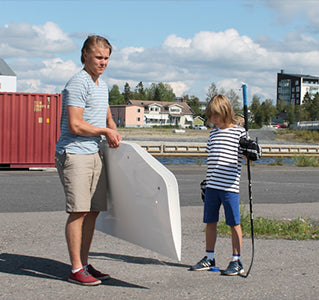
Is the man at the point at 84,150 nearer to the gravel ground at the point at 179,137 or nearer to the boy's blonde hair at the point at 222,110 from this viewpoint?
the boy's blonde hair at the point at 222,110

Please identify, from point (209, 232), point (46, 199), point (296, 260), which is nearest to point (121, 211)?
point (209, 232)

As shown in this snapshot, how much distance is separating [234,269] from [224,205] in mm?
545

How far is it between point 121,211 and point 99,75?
3.76ft

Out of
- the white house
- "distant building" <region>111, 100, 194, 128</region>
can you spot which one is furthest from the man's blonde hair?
the white house

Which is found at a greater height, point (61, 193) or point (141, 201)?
point (141, 201)

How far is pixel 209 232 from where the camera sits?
4.40 metres

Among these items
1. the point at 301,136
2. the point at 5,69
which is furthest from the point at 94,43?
the point at 5,69

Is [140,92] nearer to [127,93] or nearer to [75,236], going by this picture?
[127,93]

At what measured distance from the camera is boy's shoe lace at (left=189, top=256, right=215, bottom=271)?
4.28 m

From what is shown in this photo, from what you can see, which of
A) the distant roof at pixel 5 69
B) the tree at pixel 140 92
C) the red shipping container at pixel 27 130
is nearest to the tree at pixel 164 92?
the tree at pixel 140 92

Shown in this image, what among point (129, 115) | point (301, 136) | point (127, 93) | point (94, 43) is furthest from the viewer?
point (127, 93)

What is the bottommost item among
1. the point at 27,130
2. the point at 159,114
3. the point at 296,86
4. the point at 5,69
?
the point at 27,130

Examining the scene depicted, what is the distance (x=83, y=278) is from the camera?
385 cm

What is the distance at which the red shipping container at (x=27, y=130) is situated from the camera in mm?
16797
